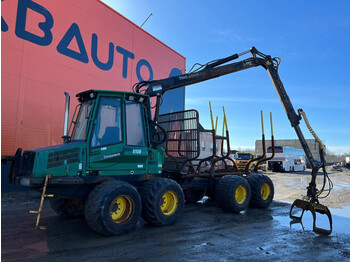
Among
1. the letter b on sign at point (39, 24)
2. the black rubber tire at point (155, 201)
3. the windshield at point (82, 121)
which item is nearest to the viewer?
the windshield at point (82, 121)

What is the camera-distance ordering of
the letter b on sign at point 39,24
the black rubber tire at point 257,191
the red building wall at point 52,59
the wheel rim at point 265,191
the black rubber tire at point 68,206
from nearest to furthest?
the black rubber tire at point 68,206 → the black rubber tire at point 257,191 → the wheel rim at point 265,191 → the red building wall at point 52,59 → the letter b on sign at point 39,24

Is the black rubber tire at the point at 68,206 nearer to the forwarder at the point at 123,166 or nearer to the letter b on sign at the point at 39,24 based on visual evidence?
the forwarder at the point at 123,166

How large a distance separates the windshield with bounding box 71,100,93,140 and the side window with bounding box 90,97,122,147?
10.7 inches

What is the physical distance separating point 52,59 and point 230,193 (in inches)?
363

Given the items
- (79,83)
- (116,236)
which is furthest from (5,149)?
(116,236)

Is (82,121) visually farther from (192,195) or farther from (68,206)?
(192,195)

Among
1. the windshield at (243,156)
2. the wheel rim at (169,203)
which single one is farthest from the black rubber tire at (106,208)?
the windshield at (243,156)

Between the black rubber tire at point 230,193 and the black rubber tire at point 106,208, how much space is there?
117 inches

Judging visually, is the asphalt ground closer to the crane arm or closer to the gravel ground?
the gravel ground

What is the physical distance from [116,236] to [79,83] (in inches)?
366

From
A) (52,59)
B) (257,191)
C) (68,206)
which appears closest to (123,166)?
(68,206)

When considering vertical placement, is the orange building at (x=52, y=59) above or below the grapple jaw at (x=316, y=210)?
above

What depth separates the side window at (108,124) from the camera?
5.68 m

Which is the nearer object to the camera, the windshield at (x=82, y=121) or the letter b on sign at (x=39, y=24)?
the windshield at (x=82, y=121)
